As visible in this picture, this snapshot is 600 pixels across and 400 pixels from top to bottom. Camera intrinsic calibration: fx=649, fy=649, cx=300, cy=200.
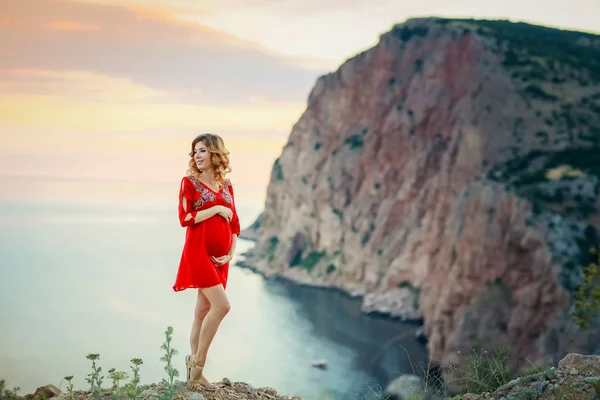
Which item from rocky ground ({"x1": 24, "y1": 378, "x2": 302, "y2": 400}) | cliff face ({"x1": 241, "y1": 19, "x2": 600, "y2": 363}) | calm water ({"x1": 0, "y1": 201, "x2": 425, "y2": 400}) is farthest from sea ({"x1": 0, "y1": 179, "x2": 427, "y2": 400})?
rocky ground ({"x1": 24, "y1": 378, "x2": 302, "y2": 400})

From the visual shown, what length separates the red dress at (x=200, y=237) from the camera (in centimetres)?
777

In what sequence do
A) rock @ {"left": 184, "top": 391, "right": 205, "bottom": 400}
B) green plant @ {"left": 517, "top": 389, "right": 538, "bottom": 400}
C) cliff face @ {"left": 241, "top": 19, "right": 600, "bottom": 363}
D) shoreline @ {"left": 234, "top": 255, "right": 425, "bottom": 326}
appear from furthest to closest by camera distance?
1. shoreline @ {"left": 234, "top": 255, "right": 425, "bottom": 326}
2. cliff face @ {"left": 241, "top": 19, "right": 600, "bottom": 363}
3. rock @ {"left": 184, "top": 391, "right": 205, "bottom": 400}
4. green plant @ {"left": 517, "top": 389, "right": 538, "bottom": 400}

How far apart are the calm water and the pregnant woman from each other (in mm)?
19464

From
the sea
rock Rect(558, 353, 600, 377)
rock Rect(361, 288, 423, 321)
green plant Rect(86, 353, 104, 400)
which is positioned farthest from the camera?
rock Rect(361, 288, 423, 321)

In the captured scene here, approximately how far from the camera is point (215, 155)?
7.95m

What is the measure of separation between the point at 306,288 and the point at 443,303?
44403 mm

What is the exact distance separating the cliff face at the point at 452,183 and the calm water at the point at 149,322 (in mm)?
7112

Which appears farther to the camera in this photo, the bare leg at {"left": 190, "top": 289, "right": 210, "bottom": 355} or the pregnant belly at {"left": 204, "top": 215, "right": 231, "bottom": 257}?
the bare leg at {"left": 190, "top": 289, "right": 210, "bottom": 355}

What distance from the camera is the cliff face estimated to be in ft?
163

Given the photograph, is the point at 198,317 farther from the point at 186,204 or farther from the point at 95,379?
the point at 95,379

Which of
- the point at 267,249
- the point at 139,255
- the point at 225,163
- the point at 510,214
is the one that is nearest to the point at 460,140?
the point at 510,214

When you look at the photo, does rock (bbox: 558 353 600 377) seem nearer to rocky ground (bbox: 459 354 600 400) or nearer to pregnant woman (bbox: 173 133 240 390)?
rocky ground (bbox: 459 354 600 400)

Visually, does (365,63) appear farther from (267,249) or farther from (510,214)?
(510,214)

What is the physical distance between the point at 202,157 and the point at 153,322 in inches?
2254
